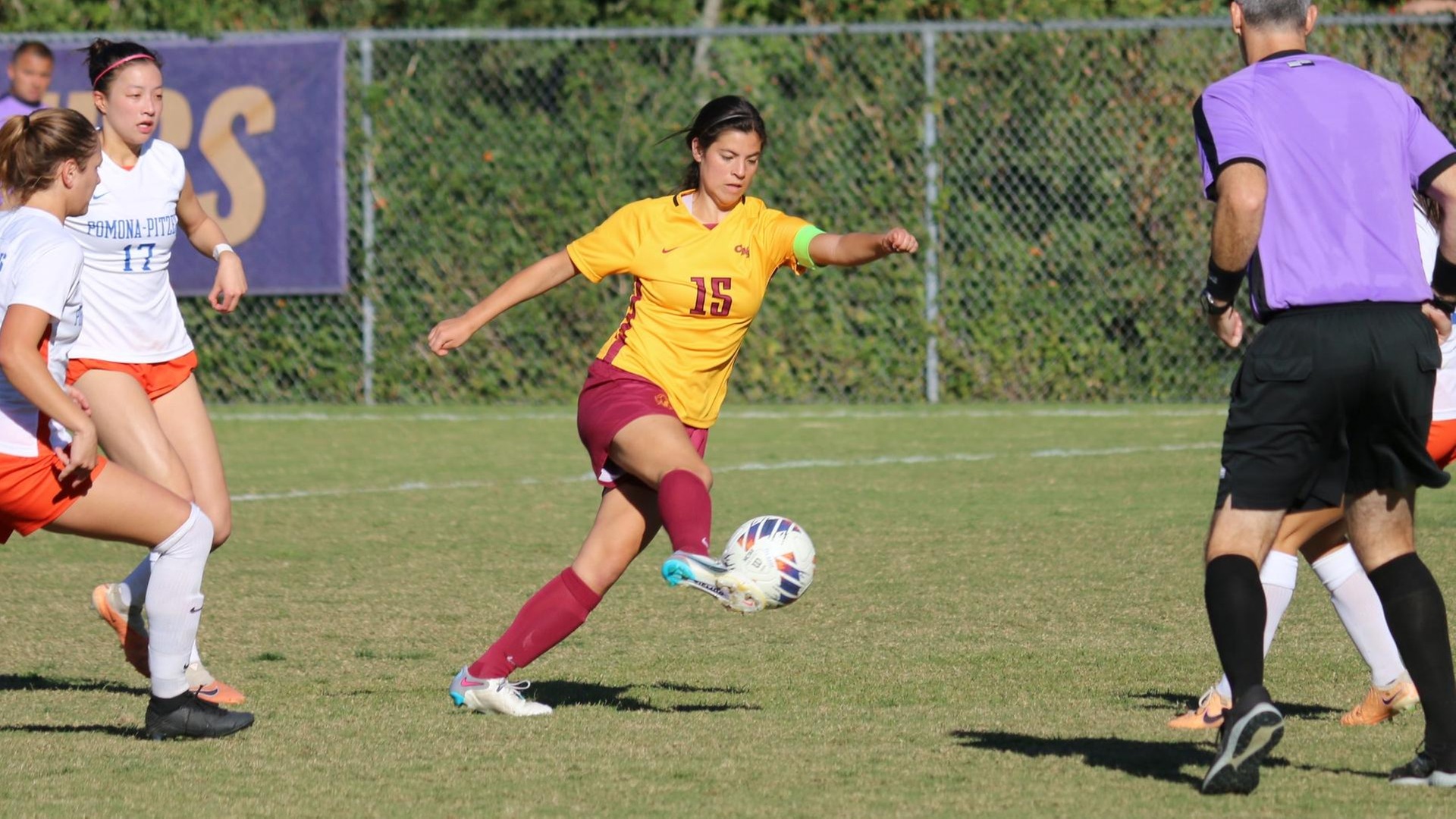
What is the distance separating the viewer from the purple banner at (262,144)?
48.2 feet

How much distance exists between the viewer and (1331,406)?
4375 mm

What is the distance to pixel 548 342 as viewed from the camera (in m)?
15.1

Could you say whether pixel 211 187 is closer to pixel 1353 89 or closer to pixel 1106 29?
pixel 1106 29

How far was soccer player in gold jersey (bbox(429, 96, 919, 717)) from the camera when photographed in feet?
18.5

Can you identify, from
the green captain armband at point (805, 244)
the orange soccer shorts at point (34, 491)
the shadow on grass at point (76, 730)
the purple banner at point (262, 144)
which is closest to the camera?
the orange soccer shorts at point (34, 491)

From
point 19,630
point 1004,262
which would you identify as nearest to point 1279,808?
point 19,630

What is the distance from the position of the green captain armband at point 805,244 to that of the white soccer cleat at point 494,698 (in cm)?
154

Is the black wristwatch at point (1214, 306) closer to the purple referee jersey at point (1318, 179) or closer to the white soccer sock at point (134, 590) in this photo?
the purple referee jersey at point (1318, 179)

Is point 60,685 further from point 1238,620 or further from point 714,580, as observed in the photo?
point 1238,620

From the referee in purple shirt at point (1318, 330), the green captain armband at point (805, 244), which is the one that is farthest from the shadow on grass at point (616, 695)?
the referee in purple shirt at point (1318, 330)

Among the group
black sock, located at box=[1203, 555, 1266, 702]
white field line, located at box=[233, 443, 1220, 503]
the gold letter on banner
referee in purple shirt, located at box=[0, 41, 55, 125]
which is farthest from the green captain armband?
the gold letter on banner

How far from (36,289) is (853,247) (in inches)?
89.8

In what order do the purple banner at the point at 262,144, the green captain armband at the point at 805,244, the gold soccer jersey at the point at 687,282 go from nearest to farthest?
the gold soccer jersey at the point at 687,282
the green captain armband at the point at 805,244
the purple banner at the point at 262,144

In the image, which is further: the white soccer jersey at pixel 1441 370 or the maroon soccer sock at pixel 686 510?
the white soccer jersey at pixel 1441 370
